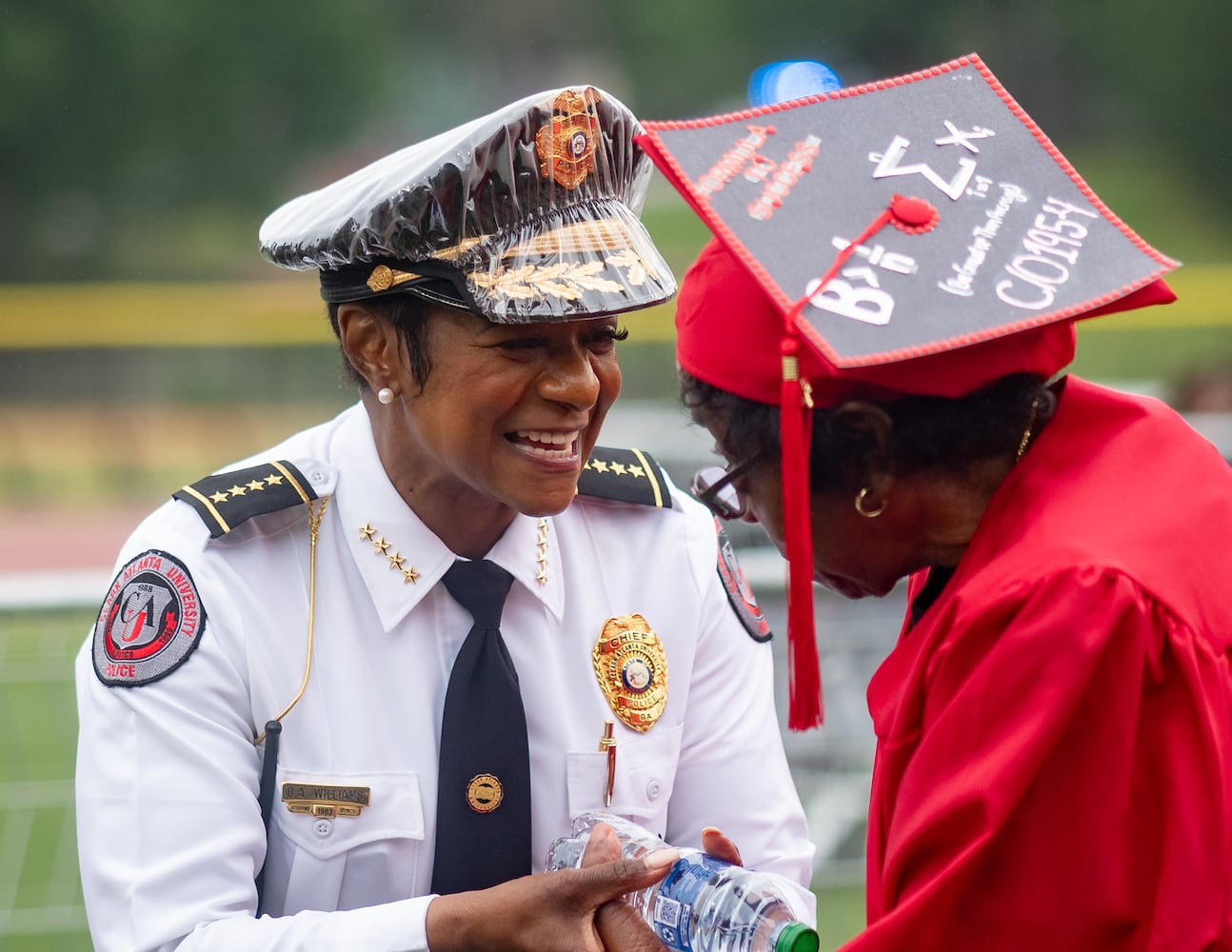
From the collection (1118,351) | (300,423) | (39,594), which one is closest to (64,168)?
(300,423)

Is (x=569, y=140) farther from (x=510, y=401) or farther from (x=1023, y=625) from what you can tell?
(x=1023, y=625)

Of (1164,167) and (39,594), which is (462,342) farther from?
(1164,167)

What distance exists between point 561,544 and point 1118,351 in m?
12.5

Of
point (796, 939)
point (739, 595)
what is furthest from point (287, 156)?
point (796, 939)

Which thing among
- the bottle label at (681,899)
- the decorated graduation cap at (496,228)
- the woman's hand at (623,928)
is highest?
the decorated graduation cap at (496,228)

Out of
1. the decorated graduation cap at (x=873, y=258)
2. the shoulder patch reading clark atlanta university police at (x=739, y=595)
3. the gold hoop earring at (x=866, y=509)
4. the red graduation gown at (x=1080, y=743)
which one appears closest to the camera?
the red graduation gown at (x=1080, y=743)

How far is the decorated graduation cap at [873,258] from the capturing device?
6.34ft

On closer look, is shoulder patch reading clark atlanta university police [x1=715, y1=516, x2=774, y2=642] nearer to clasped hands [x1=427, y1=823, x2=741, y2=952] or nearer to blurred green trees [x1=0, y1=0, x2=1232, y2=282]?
clasped hands [x1=427, y1=823, x2=741, y2=952]

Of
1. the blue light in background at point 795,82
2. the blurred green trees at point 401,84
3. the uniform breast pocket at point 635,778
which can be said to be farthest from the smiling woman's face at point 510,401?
the blurred green trees at point 401,84

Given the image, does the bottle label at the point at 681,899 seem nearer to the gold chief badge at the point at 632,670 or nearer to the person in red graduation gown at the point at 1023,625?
the person in red graduation gown at the point at 1023,625

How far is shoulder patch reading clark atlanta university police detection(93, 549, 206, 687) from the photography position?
2318 millimetres

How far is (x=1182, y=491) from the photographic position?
1949 millimetres

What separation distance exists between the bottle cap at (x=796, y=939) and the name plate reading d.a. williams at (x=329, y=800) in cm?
67

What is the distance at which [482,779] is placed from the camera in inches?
95.2
